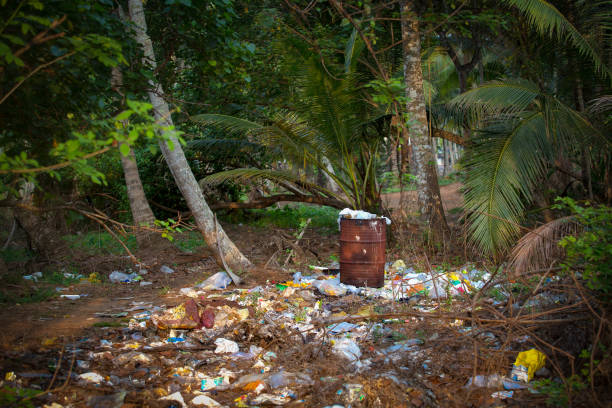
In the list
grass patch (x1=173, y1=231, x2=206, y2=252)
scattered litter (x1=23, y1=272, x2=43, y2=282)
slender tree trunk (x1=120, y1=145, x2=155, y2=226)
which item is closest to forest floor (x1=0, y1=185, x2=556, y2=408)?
scattered litter (x1=23, y1=272, x2=43, y2=282)

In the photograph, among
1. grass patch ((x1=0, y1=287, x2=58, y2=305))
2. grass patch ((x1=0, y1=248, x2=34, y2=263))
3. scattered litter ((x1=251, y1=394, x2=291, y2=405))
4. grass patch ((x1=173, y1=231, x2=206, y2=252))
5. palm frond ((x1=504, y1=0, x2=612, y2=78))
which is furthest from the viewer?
grass patch ((x1=173, y1=231, x2=206, y2=252))

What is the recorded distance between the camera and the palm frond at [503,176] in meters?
6.09

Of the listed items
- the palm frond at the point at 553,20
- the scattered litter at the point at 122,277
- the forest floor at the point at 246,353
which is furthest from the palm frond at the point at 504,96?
the scattered litter at the point at 122,277

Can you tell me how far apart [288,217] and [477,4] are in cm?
585

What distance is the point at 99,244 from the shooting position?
820 cm

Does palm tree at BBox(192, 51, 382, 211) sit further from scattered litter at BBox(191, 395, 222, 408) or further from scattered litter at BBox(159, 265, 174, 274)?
scattered litter at BBox(191, 395, 222, 408)

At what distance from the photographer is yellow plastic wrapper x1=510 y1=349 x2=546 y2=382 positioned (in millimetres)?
3090

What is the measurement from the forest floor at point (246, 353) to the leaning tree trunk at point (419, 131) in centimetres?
247

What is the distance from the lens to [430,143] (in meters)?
7.48

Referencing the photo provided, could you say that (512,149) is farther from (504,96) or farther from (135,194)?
(135,194)

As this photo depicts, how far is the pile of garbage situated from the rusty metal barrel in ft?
1.72

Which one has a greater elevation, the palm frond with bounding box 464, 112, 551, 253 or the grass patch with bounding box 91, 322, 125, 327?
the palm frond with bounding box 464, 112, 551, 253

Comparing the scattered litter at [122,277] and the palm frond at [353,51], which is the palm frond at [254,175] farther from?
the scattered litter at [122,277]

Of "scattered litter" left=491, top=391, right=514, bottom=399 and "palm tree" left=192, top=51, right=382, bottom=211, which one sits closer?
"scattered litter" left=491, top=391, right=514, bottom=399
